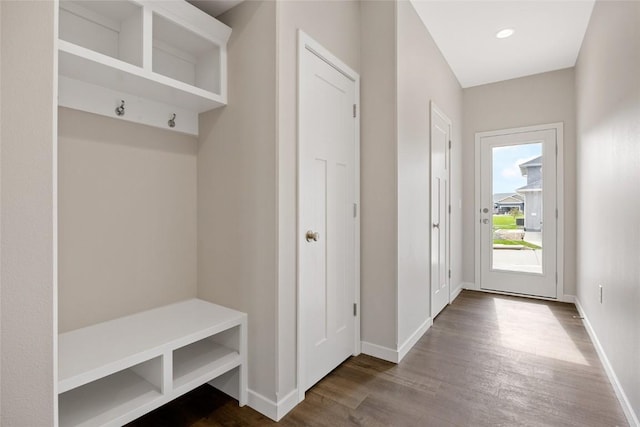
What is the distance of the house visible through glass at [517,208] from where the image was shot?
4.07m

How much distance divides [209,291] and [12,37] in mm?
1535

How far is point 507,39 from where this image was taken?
3.23 meters

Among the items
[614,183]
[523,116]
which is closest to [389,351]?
[614,183]

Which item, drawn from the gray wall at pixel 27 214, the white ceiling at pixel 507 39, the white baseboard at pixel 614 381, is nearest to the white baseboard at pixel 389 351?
the white baseboard at pixel 614 381

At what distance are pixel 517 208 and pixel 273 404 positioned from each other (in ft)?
12.6

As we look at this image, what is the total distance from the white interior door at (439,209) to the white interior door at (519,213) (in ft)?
3.23

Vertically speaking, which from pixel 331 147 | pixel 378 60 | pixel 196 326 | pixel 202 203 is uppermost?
pixel 378 60

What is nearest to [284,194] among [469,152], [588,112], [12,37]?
[12,37]

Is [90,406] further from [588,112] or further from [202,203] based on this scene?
[588,112]

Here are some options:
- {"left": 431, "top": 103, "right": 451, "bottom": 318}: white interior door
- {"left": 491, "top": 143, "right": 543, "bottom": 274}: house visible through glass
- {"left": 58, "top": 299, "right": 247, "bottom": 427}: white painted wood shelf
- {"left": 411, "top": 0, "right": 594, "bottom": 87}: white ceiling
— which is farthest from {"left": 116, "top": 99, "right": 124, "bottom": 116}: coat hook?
{"left": 491, "top": 143, "right": 543, "bottom": 274}: house visible through glass

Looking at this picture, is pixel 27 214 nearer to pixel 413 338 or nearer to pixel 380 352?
pixel 380 352

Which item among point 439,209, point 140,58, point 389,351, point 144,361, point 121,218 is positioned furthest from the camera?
point 439,209

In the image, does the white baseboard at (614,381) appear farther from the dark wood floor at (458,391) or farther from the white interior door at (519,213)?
the white interior door at (519,213)

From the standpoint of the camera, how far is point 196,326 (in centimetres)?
168
